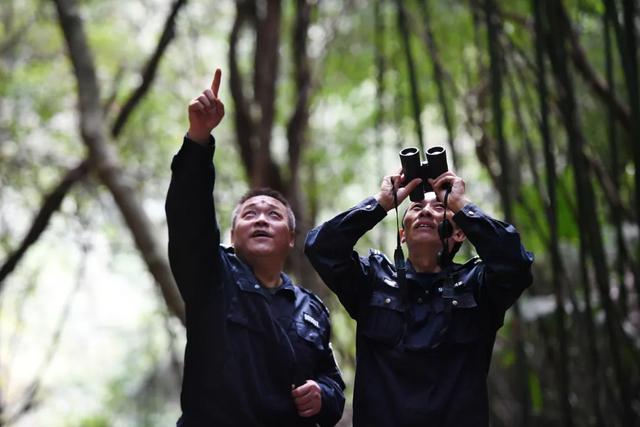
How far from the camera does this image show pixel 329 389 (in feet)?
5.79

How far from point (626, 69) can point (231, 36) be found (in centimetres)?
237

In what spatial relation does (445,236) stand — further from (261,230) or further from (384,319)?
(261,230)

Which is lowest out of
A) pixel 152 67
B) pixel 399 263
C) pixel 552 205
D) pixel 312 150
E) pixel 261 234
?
pixel 399 263

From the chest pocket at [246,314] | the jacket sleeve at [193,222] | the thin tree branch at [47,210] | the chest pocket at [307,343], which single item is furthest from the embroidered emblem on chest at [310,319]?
Result: the thin tree branch at [47,210]

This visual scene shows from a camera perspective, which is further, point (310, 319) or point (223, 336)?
point (310, 319)

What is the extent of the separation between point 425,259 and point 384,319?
15 centimetres

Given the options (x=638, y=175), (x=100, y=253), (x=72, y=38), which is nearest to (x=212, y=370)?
(x=638, y=175)

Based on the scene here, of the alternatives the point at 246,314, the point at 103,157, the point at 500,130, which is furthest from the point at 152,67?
the point at 246,314

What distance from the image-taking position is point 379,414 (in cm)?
163

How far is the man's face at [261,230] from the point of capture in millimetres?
1826

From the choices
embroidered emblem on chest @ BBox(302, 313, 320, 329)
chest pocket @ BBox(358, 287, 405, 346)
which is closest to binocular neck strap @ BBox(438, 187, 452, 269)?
chest pocket @ BBox(358, 287, 405, 346)

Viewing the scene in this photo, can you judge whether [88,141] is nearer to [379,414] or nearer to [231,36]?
[231,36]

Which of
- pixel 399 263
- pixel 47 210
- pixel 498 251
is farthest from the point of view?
pixel 47 210

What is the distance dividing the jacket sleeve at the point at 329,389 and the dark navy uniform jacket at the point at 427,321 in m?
0.09
